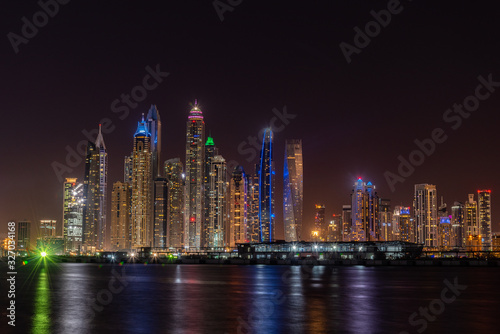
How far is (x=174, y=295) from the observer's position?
5719cm

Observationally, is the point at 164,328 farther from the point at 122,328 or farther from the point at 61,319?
the point at 61,319

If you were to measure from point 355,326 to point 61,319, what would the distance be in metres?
18.9

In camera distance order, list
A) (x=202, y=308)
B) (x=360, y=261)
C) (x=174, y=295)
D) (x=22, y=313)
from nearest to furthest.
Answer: (x=22, y=313)
(x=202, y=308)
(x=174, y=295)
(x=360, y=261)

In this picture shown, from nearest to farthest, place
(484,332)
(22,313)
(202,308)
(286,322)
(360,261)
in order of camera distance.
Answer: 1. (484,332)
2. (286,322)
3. (22,313)
4. (202,308)
5. (360,261)

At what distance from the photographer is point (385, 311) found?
139 feet

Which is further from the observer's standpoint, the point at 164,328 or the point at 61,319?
the point at 61,319

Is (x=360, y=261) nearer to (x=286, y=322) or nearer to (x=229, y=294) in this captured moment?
(x=229, y=294)

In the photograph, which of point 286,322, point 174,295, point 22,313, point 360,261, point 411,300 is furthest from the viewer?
point 360,261

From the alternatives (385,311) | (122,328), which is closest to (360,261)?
(385,311)

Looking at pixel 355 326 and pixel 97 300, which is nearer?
pixel 355 326

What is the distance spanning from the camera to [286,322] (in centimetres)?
3659

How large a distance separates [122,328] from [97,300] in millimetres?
17872

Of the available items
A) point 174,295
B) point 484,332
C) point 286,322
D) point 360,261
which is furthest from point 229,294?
point 360,261

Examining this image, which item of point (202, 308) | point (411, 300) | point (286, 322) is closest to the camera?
point (286, 322)
